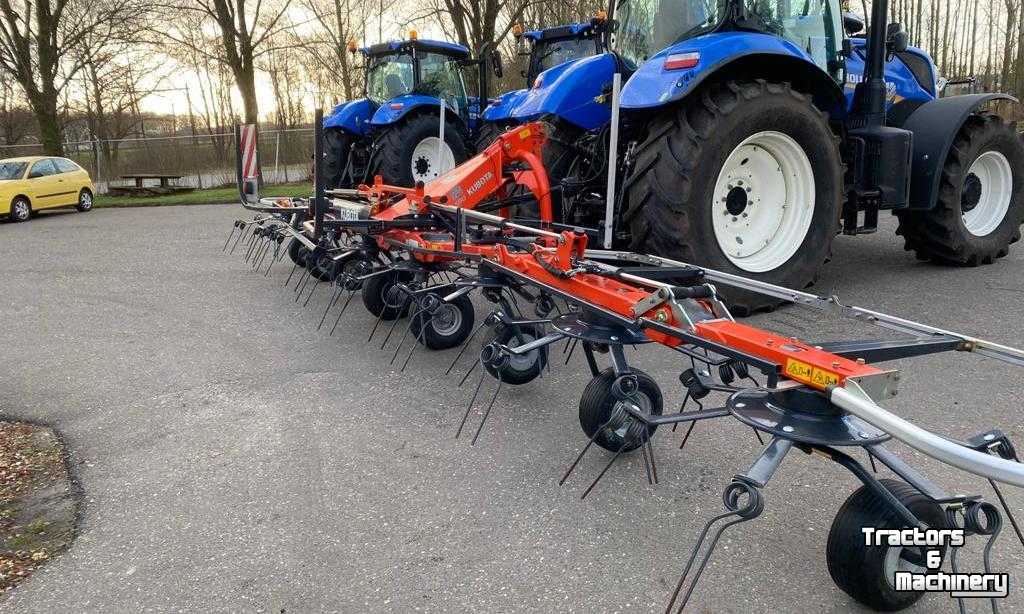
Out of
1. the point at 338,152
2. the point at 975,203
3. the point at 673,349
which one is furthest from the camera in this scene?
the point at 338,152

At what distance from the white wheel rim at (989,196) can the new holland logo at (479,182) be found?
3973mm

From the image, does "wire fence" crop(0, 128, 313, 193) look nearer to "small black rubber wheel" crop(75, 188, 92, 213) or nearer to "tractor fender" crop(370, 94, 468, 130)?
"small black rubber wheel" crop(75, 188, 92, 213)

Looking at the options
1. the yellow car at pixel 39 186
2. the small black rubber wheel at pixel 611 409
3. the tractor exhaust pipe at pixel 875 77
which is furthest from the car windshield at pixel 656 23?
the yellow car at pixel 39 186

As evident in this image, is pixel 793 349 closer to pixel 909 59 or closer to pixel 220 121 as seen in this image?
pixel 909 59

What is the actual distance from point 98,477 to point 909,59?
6.93 metres

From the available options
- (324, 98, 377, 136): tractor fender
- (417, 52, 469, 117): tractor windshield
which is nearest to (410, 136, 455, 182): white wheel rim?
(417, 52, 469, 117): tractor windshield

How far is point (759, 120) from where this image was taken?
13.9 feet

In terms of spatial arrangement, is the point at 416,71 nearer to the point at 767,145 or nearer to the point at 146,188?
the point at 767,145

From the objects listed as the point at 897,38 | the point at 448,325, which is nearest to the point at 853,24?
the point at 897,38

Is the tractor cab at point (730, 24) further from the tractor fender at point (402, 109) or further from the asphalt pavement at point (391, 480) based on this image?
the tractor fender at point (402, 109)

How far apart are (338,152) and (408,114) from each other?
194 cm

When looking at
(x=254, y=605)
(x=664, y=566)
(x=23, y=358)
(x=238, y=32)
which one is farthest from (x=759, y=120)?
(x=238, y=32)

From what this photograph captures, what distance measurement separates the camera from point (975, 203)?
584cm

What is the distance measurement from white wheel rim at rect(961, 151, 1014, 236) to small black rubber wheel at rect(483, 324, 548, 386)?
4327 millimetres
